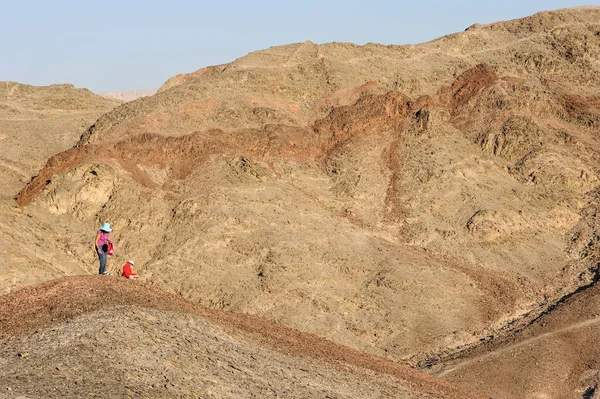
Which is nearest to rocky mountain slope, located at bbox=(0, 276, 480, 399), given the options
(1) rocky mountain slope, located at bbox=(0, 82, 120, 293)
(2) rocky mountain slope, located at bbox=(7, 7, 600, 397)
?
(1) rocky mountain slope, located at bbox=(0, 82, 120, 293)

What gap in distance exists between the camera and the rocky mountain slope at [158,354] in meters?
18.4

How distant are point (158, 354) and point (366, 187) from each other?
2480 cm

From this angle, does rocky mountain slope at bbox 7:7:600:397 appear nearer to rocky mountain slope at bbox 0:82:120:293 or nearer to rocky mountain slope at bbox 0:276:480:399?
rocky mountain slope at bbox 0:82:120:293

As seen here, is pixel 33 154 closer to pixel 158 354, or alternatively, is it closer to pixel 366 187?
pixel 366 187

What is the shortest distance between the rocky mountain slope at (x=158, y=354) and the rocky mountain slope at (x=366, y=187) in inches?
322

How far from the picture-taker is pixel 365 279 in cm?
3744

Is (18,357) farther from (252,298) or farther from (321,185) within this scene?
(321,185)

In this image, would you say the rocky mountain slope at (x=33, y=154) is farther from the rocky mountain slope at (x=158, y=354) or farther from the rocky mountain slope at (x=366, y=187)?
the rocky mountain slope at (x=158, y=354)

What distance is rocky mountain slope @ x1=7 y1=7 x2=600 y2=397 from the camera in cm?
3644

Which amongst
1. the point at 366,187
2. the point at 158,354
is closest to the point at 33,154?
the point at 366,187

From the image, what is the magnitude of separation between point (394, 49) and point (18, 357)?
3864 cm

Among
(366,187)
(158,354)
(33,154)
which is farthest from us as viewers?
(33,154)

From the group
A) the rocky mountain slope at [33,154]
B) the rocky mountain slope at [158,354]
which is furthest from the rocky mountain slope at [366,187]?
the rocky mountain slope at [158,354]

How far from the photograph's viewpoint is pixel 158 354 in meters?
20.4
